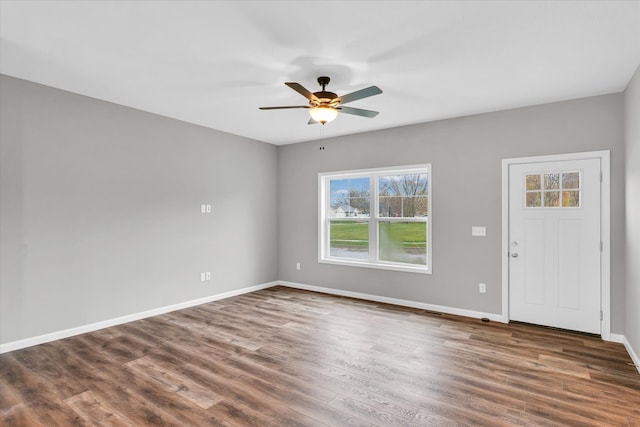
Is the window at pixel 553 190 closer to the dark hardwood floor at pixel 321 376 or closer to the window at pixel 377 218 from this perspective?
the window at pixel 377 218

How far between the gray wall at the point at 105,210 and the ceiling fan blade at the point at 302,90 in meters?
2.62

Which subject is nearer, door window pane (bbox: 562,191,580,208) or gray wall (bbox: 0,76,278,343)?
gray wall (bbox: 0,76,278,343)

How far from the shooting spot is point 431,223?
16.0ft

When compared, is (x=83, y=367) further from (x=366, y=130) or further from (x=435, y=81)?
(x=366, y=130)

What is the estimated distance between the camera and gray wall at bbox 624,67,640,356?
3.08 m

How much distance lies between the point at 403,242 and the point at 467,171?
1.46 meters

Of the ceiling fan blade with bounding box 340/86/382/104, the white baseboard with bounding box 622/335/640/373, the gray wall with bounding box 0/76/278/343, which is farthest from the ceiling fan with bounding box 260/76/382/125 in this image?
the white baseboard with bounding box 622/335/640/373

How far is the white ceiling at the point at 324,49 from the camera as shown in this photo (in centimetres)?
225

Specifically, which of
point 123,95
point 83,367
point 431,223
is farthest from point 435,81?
point 83,367

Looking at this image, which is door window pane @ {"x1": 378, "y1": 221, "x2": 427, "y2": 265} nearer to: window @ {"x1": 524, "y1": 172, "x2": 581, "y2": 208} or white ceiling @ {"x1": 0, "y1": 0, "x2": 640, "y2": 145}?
window @ {"x1": 524, "y1": 172, "x2": 581, "y2": 208}

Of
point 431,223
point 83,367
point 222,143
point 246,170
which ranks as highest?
point 222,143

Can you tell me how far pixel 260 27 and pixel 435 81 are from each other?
1.87 meters

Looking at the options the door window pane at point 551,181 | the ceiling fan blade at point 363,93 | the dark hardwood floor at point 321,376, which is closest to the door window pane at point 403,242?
the dark hardwood floor at point 321,376

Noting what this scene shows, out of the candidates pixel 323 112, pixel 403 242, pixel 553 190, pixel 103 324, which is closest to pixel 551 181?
pixel 553 190
